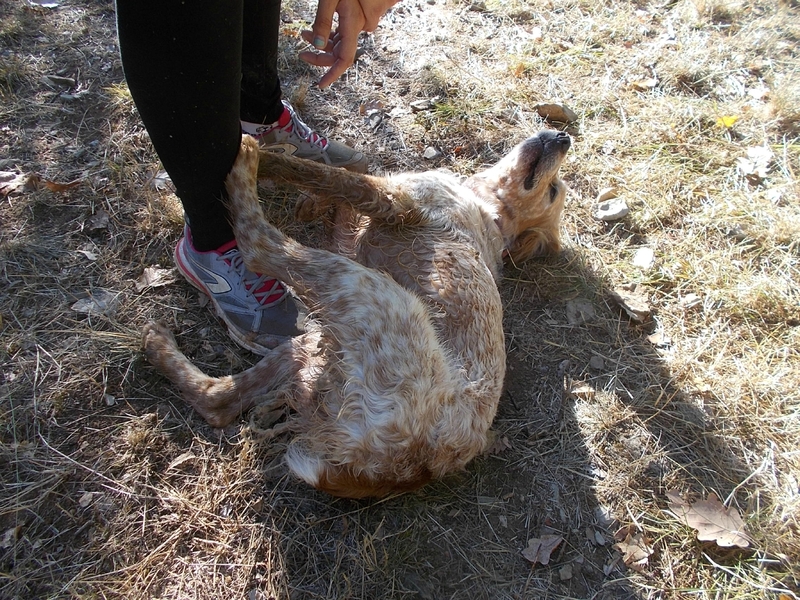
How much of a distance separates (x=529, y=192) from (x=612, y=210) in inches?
30.2

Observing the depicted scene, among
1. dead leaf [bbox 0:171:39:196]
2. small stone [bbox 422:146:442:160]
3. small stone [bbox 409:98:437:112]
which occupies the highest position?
small stone [bbox 409:98:437:112]

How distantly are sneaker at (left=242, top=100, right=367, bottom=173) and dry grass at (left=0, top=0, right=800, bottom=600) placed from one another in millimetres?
277

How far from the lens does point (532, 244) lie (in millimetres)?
3203

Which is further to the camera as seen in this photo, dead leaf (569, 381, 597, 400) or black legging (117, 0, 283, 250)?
dead leaf (569, 381, 597, 400)

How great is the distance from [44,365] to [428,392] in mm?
1768

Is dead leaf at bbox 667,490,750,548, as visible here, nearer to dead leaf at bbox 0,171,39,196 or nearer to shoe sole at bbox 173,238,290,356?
shoe sole at bbox 173,238,290,356

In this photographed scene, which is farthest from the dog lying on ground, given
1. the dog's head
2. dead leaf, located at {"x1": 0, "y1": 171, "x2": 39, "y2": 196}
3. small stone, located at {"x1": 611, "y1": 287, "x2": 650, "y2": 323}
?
dead leaf, located at {"x1": 0, "y1": 171, "x2": 39, "y2": 196}

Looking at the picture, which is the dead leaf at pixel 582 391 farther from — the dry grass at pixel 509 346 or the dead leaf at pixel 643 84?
the dead leaf at pixel 643 84

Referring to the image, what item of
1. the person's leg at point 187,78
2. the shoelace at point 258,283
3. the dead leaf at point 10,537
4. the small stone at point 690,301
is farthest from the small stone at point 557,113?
the dead leaf at point 10,537

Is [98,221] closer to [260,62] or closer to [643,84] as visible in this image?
[260,62]

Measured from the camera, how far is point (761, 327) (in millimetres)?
3088

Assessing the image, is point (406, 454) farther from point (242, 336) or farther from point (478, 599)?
point (242, 336)

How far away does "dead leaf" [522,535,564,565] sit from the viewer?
2.22 metres

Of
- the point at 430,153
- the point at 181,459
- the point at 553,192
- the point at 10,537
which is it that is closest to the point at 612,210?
the point at 553,192
